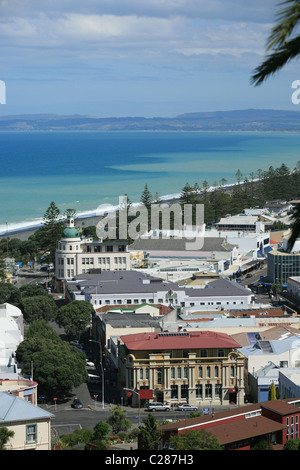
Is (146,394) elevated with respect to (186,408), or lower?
elevated

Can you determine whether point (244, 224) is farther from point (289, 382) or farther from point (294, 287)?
point (289, 382)

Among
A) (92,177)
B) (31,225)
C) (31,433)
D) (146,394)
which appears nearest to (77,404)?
(146,394)

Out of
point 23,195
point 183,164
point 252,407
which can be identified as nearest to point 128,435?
point 252,407

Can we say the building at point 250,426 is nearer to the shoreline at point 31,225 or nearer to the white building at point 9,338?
the white building at point 9,338

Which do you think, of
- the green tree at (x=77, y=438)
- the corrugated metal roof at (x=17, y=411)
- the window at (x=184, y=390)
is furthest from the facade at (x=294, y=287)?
the corrugated metal roof at (x=17, y=411)

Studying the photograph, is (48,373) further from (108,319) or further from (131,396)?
(108,319)
